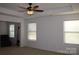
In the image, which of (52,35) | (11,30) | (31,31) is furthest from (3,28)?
(52,35)

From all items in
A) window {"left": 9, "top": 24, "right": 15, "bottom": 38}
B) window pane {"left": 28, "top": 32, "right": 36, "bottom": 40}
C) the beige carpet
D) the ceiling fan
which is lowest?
the beige carpet

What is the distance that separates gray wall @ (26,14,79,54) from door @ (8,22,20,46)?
17 cm

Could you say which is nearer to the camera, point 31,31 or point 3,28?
point 3,28

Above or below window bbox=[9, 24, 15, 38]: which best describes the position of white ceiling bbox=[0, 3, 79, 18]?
above

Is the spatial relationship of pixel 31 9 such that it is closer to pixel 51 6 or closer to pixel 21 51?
pixel 51 6

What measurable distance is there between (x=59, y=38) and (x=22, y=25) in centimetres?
58

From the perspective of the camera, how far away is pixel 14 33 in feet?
6.30

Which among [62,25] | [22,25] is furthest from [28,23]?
[62,25]

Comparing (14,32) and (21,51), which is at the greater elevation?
(14,32)

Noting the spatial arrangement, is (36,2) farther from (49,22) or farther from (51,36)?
(51,36)

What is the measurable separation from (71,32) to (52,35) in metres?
0.28

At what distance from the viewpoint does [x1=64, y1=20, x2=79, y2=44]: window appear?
6.07ft

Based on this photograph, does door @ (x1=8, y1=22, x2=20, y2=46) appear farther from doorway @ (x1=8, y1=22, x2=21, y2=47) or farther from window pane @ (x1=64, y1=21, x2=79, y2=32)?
window pane @ (x1=64, y1=21, x2=79, y2=32)

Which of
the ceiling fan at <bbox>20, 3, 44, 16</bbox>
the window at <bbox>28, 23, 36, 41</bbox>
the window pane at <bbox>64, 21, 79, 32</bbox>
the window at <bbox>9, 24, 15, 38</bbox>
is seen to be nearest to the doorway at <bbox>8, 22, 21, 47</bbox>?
the window at <bbox>9, 24, 15, 38</bbox>
